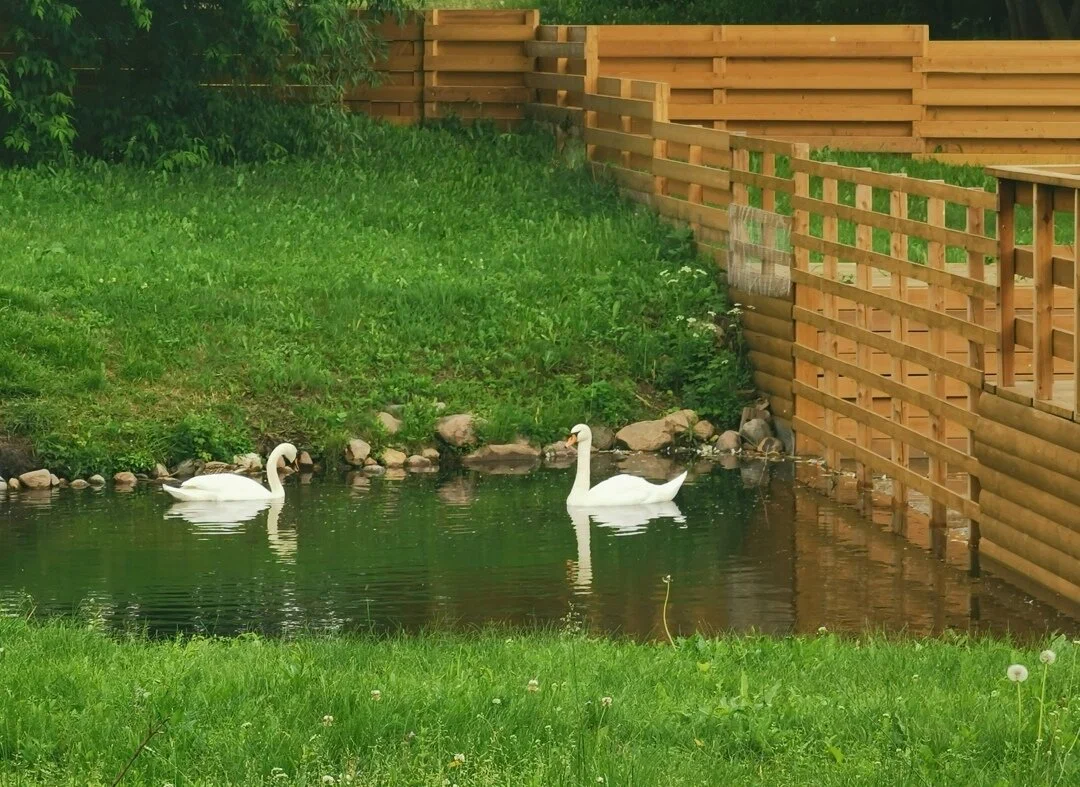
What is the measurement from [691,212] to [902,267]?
5.69 m

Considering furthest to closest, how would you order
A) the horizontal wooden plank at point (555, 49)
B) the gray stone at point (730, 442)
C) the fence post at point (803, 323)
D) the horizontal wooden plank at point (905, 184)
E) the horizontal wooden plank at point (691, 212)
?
the horizontal wooden plank at point (555, 49) → the horizontal wooden plank at point (691, 212) → the gray stone at point (730, 442) → the fence post at point (803, 323) → the horizontal wooden plank at point (905, 184)

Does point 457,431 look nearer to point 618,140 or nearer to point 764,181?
point 764,181

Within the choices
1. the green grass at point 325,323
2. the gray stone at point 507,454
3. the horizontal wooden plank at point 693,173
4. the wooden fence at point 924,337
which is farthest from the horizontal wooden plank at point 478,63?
the gray stone at point 507,454

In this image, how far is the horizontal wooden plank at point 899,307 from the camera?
12.4m

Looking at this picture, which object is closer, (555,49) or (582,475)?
(582,475)

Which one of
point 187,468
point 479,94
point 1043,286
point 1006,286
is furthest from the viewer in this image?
point 479,94

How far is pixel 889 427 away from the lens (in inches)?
550

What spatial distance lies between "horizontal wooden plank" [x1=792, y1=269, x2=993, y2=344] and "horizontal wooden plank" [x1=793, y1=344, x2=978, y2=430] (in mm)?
505

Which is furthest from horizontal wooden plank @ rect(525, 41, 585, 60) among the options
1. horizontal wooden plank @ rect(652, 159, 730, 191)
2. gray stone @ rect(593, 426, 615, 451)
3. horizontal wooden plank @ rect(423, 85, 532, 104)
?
gray stone @ rect(593, 426, 615, 451)

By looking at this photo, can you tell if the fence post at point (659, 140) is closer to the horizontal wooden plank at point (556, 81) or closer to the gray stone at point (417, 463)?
the horizontal wooden plank at point (556, 81)

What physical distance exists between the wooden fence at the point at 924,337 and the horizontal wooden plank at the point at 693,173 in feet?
0.11

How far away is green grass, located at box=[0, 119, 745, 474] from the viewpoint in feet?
52.7

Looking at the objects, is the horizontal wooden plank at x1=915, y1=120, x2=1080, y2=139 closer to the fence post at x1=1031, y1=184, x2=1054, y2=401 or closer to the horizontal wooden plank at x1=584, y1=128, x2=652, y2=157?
the horizontal wooden plank at x1=584, y1=128, x2=652, y2=157

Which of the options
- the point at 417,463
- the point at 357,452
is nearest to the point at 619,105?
the point at 417,463
